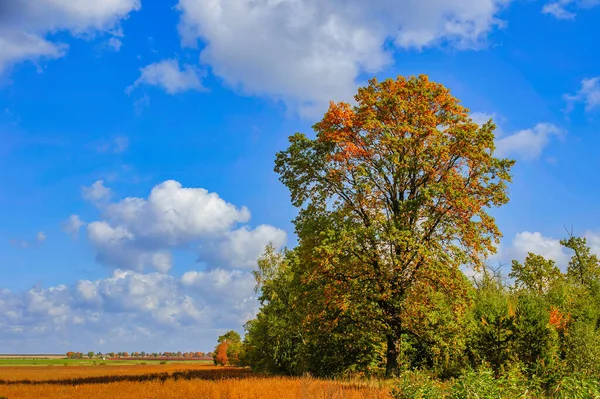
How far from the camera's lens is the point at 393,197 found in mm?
26328

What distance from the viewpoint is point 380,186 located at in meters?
26.1

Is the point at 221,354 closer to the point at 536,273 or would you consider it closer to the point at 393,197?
the point at 536,273

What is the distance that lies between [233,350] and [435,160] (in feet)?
254

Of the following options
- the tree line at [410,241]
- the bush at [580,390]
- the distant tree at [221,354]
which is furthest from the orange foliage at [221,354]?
the bush at [580,390]

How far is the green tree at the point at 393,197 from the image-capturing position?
23.9m

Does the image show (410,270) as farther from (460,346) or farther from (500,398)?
(500,398)

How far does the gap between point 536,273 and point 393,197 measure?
117 ft

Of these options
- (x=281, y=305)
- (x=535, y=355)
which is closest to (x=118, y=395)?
(x=535, y=355)

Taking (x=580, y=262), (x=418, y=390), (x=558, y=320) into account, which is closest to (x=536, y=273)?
(x=580, y=262)

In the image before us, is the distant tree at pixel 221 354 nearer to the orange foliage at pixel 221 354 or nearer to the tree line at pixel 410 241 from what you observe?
the orange foliage at pixel 221 354

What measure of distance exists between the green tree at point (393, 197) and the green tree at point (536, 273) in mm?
32448

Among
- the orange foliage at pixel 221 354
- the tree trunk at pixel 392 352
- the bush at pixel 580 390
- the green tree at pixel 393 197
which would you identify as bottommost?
the orange foliage at pixel 221 354

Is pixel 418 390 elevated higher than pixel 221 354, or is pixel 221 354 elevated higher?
pixel 418 390

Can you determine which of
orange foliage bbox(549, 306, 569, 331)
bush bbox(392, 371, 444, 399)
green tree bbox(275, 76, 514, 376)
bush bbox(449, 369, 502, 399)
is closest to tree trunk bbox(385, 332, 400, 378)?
green tree bbox(275, 76, 514, 376)
